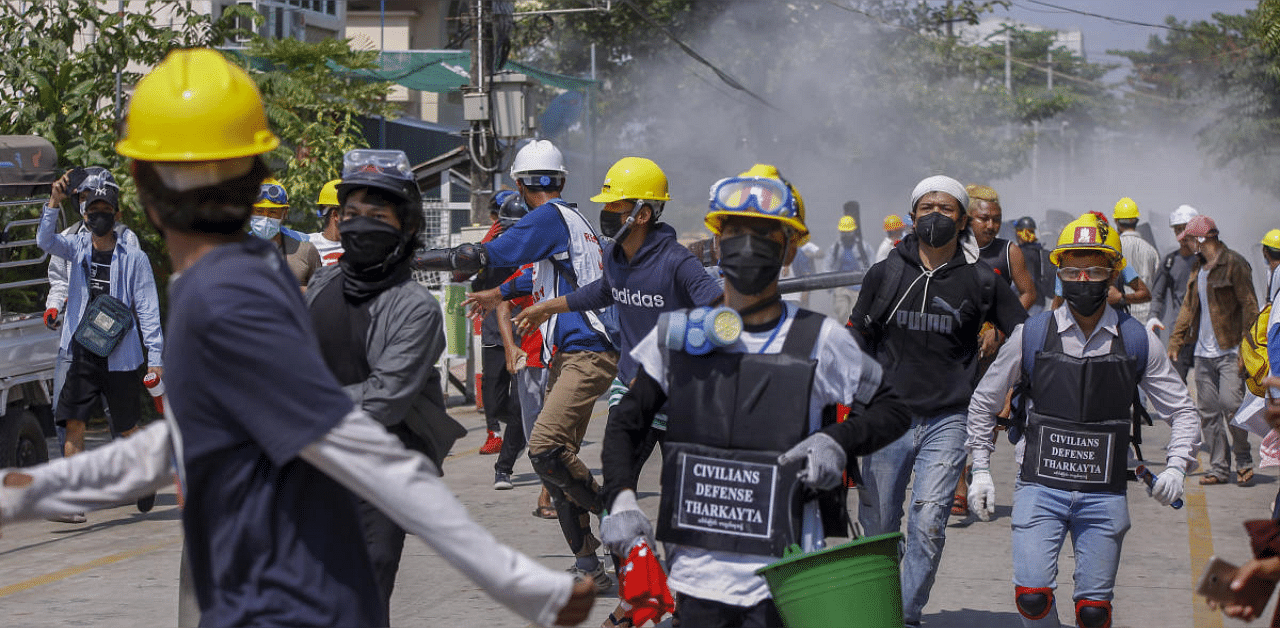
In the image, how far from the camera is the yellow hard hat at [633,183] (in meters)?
6.59

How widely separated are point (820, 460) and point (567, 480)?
3.26 meters

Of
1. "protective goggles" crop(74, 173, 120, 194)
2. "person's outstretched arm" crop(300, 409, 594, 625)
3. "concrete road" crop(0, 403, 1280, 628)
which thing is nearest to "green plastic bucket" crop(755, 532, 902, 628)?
"person's outstretched arm" crop(300, 409, 594, 625)

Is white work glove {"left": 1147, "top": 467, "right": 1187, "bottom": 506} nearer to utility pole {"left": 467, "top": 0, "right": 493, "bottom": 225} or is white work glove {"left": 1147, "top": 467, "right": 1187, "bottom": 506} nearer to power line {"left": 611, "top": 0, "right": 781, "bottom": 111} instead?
utility pole {"left": 467, "top": 0, "right": 493, "bottom": 225}

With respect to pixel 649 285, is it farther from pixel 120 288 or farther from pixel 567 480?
pixel 120 288

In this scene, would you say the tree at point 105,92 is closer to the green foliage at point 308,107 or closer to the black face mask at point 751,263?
the green foliage at point 308,107

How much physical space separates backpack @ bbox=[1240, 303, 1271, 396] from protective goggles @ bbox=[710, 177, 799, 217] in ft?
11.7

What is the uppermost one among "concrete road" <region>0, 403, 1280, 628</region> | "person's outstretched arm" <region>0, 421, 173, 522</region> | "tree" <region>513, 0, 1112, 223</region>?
"tree" <region>513, 0, 1112, 223</region>

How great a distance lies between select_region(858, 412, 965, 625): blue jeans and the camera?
6051 mm

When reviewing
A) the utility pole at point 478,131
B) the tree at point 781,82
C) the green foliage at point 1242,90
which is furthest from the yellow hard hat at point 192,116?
the tree at point 781,82

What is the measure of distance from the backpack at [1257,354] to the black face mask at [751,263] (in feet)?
11.7

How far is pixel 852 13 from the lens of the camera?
37.8 metres

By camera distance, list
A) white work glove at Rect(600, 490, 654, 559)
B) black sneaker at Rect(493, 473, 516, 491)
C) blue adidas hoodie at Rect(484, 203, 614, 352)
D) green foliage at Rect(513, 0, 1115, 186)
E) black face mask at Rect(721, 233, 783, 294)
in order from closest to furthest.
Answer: white work glove at Rect(600, 490, 654, 559) → black face mask at Rect(721, 233, 783, 294) → blue adidas hoodie at Rect(484, 203, 614, 352) → black sneaker at Rect(493, 473, 516, 491) → green foliage at Rect(513, 0, 1115, 186)

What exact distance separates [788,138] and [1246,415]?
111 feet

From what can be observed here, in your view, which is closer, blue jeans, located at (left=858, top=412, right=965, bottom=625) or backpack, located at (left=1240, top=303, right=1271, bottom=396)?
blue jeans, located at (left=858, top=412, right=965, bottom=625)
